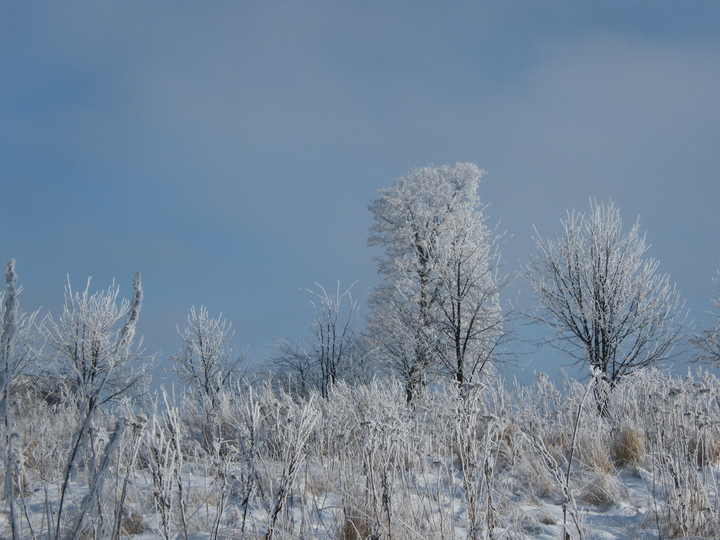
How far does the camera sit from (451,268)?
48.3ft

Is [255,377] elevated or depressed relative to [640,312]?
depressed

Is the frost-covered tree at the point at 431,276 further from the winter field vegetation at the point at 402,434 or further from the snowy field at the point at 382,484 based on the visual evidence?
the snowy field at the point at 382,484

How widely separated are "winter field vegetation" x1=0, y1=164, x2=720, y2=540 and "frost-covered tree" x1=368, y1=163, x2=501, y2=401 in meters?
0.11

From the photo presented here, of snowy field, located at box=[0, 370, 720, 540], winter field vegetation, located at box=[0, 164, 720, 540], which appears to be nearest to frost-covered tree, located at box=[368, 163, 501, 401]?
winter field vegetation, located at box=[0, 164, 720, 540]

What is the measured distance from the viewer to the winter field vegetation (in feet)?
8.64

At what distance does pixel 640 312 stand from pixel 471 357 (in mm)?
5889

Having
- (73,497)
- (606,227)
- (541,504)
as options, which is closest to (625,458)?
(541,504)

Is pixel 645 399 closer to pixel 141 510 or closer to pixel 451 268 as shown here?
pixel 141 510

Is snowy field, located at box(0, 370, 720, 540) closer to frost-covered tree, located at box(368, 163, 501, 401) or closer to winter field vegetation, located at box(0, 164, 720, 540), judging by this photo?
winter field vegetation, located at box(0, 164, 720, 540)

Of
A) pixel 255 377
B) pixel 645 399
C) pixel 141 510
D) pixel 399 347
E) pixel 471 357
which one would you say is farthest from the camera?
pixel 255 377

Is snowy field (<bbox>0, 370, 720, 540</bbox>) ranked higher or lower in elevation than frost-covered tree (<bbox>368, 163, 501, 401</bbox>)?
lower

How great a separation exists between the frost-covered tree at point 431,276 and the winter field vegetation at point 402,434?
0.11 m


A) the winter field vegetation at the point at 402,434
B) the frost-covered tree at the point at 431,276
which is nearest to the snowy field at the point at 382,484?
the winter field vegetation at the point at 402,434

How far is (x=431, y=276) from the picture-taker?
1997cm
